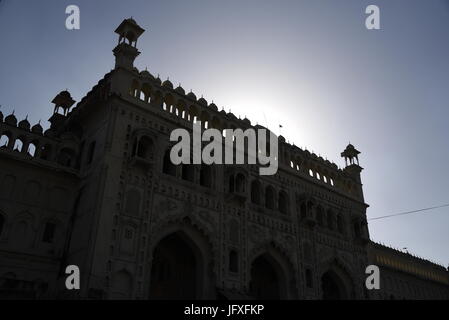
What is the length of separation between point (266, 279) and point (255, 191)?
473cm

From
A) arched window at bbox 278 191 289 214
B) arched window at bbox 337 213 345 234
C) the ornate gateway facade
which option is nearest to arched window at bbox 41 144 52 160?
A: the ornate gateway facade

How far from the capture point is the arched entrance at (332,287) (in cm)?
2581

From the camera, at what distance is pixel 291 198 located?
25109mm

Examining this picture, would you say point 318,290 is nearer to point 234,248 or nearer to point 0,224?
point 234,248

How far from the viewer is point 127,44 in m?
21.3

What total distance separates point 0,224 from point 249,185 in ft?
38.1

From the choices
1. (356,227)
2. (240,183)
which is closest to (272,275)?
(240,183)

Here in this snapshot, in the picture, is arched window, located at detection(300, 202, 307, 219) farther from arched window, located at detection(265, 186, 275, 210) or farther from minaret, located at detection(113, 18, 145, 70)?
minaret, located at detection(113, 18, 145, 70)

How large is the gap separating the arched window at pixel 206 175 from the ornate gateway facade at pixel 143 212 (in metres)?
0.06

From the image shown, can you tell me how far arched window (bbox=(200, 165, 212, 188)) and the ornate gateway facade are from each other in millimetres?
56

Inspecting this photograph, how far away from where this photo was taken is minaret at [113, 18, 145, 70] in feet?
68.5

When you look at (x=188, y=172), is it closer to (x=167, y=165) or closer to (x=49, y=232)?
(x=167, y=165)

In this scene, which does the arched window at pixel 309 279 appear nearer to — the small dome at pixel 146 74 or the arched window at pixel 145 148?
the arched window at pixel 145 148
